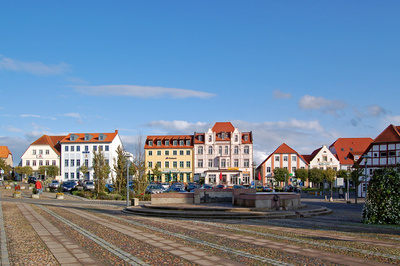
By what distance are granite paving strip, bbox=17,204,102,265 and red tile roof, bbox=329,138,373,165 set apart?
8813cm

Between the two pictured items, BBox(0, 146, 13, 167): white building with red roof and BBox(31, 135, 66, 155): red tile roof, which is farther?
BBox(0, 146, 13, 167): white building with red roof

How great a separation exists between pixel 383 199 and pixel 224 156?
68.7m

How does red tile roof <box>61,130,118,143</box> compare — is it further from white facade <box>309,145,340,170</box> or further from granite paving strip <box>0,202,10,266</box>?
granite paving strip <box>0,202,10,266</box>

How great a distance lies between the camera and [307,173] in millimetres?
85062

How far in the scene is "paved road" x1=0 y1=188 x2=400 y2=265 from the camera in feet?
33.5

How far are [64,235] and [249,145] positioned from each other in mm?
74842

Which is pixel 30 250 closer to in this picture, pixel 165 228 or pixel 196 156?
pixel 165 228

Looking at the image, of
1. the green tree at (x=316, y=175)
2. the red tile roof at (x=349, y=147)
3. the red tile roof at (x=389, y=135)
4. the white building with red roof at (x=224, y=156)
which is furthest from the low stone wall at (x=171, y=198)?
the red tile roof at (x=349, y=147)

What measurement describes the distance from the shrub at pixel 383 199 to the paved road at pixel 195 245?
1.86 metres

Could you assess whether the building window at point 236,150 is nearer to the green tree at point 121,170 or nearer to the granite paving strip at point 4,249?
the green tree at point 121,170

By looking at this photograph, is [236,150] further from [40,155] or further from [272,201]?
[272,201]

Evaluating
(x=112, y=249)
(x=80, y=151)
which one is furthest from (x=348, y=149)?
(x=112, y=249)

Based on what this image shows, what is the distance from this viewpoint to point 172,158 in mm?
91812

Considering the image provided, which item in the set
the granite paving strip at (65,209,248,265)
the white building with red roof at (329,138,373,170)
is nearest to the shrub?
the granite paving strip at (65,209,248,265)
